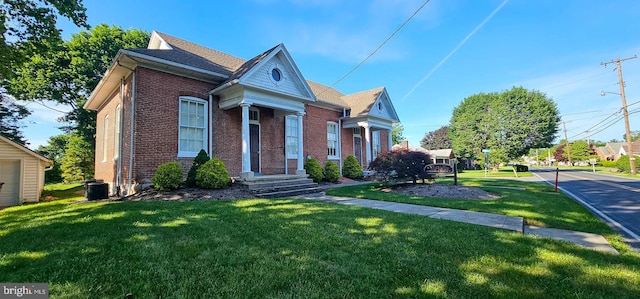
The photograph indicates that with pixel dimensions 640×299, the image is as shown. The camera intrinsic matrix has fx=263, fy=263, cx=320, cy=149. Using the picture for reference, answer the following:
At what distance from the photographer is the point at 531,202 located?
7434 millimetres

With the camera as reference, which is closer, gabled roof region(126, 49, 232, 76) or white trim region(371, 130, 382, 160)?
gabled roof region(126, 49, 232, 76)

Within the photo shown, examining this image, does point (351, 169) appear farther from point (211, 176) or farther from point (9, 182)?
point (9, 182)

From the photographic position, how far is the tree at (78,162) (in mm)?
19297

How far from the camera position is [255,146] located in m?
12.2

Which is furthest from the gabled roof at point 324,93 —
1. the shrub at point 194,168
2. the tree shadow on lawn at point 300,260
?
the tree shadow on lawn at point 300,260

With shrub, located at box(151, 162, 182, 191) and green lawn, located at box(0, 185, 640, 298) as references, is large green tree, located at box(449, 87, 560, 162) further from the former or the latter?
shrub, located at box(151, 162, 182, 191)

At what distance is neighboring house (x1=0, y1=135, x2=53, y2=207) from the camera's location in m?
10.1

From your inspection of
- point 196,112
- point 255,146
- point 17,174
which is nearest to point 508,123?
point 255,146

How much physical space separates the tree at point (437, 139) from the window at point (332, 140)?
44.1m

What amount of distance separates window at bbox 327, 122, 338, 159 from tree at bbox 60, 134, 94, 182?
18.0 m

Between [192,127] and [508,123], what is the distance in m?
39.6

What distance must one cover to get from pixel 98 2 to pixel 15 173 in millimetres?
7666

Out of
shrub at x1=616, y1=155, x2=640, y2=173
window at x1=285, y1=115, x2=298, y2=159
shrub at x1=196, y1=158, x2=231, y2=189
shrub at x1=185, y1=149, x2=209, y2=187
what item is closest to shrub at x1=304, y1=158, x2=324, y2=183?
window at x1=285, y1=115, x2=298, y2=159

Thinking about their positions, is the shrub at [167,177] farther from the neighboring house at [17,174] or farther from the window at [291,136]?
the neighboring house at [17,174]
